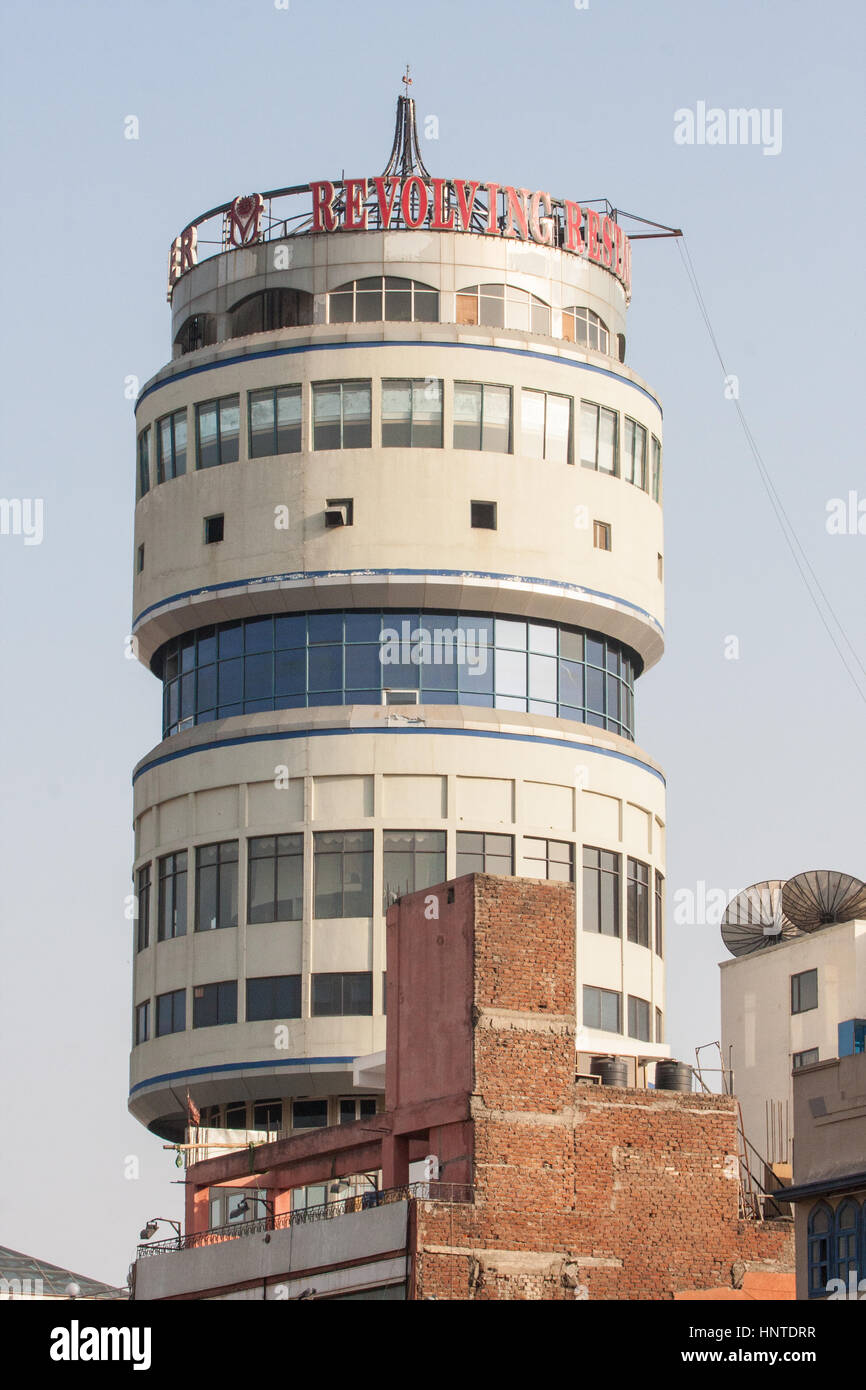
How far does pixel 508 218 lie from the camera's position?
88.9 metres

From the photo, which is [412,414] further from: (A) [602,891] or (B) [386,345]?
(A) [602,891]

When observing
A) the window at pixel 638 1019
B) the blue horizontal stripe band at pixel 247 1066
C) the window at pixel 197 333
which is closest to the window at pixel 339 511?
the window at pixel 197 333

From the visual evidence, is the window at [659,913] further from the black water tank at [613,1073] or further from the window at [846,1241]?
the window at [846,1241]

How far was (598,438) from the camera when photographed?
291 ft

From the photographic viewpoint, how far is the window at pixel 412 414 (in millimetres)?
85500

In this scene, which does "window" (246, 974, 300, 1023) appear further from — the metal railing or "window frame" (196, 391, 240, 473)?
"window frame" (196, 391, 240, 473)

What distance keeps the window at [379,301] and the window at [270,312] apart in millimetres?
1002

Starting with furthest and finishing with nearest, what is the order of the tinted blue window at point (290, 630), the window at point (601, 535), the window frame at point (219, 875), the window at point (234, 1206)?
the window at point (601, 535), the tinted blue window at point (290, 630), the window frame at point (219, 875), the window at point (234, 1206)

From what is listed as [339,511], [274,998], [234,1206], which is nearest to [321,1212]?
[234,1206]

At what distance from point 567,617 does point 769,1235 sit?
85.0 ft

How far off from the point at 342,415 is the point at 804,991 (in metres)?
25.4

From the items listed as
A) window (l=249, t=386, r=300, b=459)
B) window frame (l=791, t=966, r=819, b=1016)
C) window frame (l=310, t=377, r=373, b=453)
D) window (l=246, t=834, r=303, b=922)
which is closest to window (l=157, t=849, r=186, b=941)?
window (l=246, t=834, r=303, b=922)

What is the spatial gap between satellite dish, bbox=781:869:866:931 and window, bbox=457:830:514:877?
580 inches
